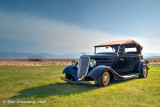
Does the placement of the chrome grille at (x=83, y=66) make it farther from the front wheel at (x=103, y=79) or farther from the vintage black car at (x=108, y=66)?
the front wheel at (x=103, y=79)

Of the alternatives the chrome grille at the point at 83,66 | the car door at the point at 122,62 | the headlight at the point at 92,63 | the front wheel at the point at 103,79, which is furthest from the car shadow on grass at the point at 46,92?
the car door at the point at 122,62

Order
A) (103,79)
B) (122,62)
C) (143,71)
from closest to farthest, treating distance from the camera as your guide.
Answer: (103,79) → (122,62) → (143,71)

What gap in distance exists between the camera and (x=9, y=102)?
4156mm

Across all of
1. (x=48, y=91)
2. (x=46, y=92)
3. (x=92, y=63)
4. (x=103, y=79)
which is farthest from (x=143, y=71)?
(x=46, y=92)

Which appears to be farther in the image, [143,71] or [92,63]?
[143,71]

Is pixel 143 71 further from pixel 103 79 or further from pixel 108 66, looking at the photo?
pixel 103 79

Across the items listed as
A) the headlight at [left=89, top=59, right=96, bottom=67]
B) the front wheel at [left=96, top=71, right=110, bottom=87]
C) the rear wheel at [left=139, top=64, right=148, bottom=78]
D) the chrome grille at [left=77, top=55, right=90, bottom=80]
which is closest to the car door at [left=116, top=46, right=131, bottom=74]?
the rear wheel at [left=139, top=64, right=148, bottom=78]

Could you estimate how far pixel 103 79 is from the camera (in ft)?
19.9

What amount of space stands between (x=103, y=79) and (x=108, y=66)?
44.2 inches

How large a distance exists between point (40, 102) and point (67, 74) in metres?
3.40

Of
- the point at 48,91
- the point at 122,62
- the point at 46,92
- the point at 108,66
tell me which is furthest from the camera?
the point at 122,62

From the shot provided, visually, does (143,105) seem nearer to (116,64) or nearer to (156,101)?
(156,101)

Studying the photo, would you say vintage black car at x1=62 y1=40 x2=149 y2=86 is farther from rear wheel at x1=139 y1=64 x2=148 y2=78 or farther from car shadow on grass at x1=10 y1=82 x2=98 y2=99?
car shadow on grass at x1=10 y1=82 x2=98 y2=99

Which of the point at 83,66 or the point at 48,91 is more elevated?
the point at 83,66
